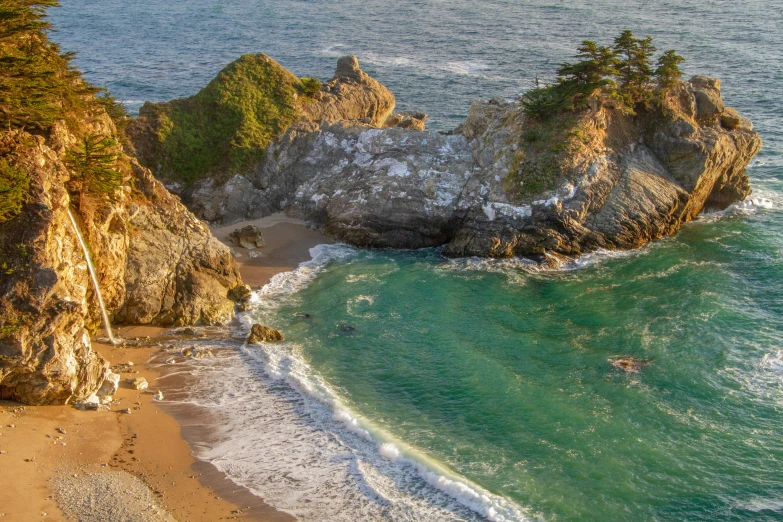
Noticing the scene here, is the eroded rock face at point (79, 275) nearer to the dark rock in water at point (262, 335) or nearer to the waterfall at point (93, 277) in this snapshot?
the waterfall at point (93, 277)

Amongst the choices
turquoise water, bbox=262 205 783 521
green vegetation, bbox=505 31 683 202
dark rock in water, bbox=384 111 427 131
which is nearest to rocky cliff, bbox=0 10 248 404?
turquoise water, bbox=262 205 783 521

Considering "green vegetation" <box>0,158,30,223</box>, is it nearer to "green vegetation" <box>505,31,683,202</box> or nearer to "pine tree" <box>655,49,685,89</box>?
"green vegetation" <box>505,31,683,202</box>

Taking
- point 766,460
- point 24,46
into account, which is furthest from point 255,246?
point 766,460

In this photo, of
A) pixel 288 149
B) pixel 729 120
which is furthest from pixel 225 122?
pixel 729 120

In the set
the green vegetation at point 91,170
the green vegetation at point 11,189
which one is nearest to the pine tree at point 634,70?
the green vegetation at point 91,170

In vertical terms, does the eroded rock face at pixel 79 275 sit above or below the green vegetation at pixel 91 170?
below
